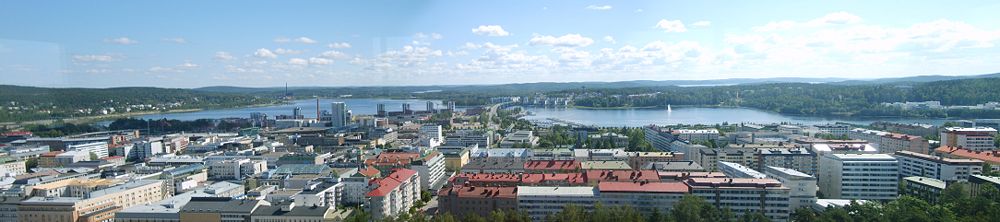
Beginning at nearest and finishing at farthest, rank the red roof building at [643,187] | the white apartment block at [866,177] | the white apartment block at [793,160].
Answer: the red roof building at [643,187]
the white apartment block at [866,177]
the white apartment block at [793,160]

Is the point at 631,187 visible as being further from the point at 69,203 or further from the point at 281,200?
the point at 69,203

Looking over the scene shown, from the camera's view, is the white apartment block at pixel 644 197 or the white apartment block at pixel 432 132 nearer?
the white apartment block at pixel 644 197

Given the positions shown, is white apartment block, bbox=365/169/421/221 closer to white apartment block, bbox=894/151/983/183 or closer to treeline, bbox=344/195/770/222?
treeline, bbox=344/195/770/222

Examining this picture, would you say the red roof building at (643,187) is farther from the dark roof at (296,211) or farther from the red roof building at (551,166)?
the dark roof at (296,211)

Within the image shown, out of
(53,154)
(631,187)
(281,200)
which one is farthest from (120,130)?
(631,187)

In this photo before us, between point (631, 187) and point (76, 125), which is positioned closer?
point (631, 187)

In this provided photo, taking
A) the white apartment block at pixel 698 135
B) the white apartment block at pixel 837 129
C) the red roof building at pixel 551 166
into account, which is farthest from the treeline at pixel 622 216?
the white apartment block at pixel 837 129
